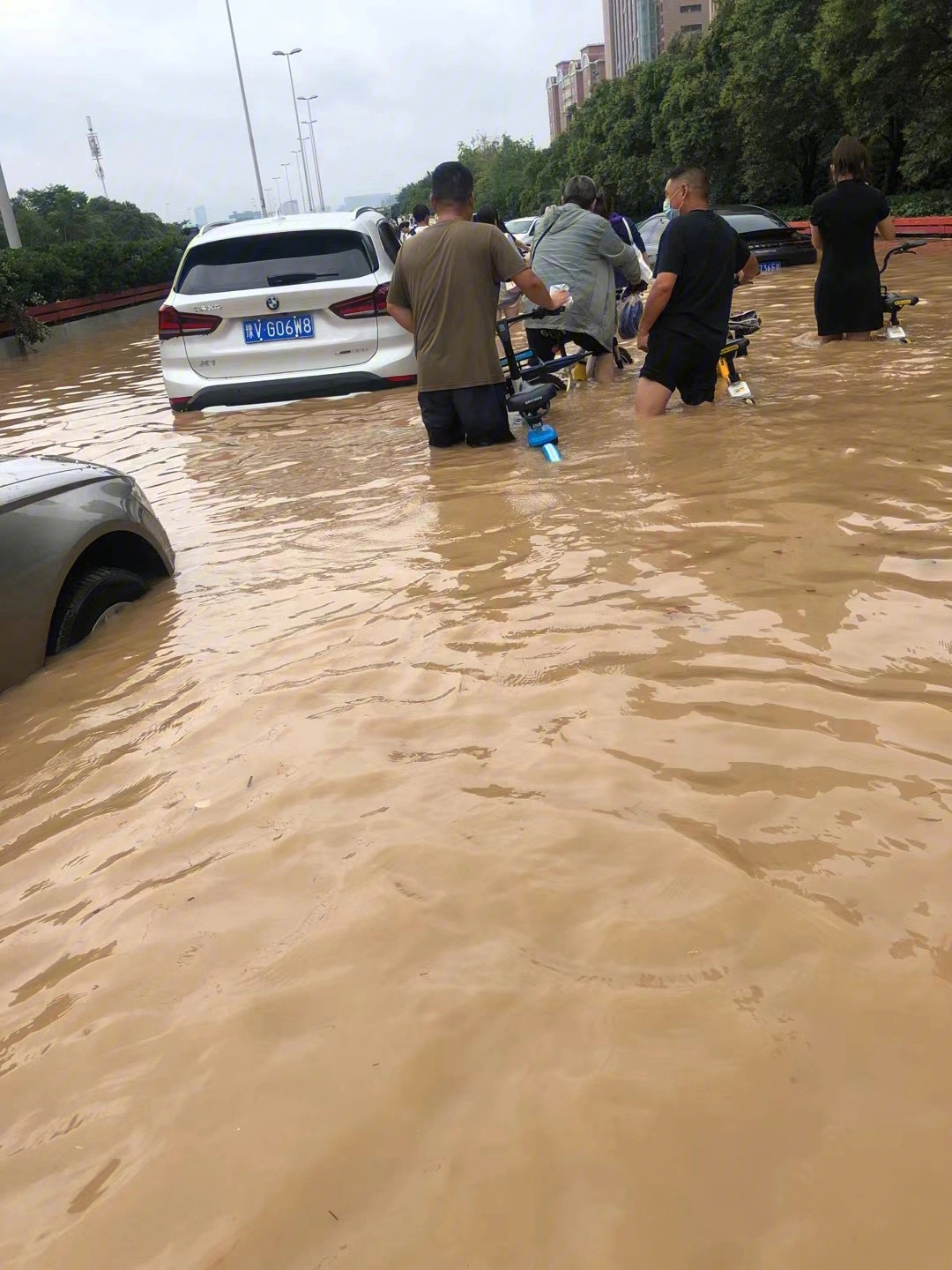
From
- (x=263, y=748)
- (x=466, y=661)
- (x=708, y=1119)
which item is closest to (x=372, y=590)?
(x=466, y=661)

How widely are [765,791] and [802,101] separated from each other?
119 feet

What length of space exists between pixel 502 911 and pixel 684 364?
5.35 metres

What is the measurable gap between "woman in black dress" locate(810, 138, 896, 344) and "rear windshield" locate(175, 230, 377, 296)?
3.55m

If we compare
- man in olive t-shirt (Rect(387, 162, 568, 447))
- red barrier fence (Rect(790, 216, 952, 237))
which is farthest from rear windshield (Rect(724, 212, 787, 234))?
man in olive t-shirt (Rect(387, 162, 568, 447))

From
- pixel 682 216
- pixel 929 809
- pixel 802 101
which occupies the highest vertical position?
pixel 802 101

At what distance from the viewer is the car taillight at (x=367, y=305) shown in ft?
25.7

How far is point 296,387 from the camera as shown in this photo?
→ 7.96 meters

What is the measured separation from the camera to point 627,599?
4.06 meters

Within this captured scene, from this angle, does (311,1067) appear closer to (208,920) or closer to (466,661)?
(208,920)

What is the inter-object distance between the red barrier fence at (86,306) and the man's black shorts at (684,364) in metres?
15.3

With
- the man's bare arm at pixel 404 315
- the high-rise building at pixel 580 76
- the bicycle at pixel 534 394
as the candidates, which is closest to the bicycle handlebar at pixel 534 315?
the bicycle at pixel 534 394

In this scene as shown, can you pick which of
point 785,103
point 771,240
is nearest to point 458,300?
point 771,240

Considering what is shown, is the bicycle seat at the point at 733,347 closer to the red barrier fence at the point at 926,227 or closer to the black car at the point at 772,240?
the black car at the point at 772,240

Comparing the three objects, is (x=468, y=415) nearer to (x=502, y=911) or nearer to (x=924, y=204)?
(x=502, y=911)
